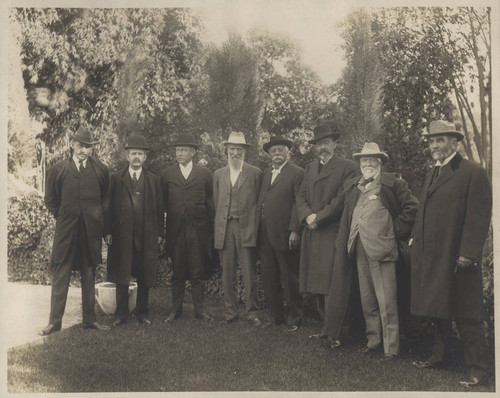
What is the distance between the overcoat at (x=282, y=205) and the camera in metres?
5.58

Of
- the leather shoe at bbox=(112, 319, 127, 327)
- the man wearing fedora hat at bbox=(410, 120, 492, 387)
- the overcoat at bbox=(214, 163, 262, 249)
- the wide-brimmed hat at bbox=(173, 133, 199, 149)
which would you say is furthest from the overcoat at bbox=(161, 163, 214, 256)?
the man wearing fedora hat at bbox=(410, 120, 492, 387)

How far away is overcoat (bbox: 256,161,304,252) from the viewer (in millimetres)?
5578

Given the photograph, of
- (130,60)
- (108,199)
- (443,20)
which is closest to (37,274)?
(108,199)

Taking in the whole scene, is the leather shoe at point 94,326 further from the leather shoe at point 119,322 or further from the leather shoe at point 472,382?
the leather shoe at point 472,382

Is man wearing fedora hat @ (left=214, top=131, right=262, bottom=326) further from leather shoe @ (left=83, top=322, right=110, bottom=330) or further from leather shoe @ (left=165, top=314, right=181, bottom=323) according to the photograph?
leather shoe @ (left=83, top=322, right=110, bottom=330)

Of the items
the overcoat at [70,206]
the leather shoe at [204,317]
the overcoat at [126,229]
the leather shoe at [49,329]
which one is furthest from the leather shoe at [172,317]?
the leather shoe at [49,329]

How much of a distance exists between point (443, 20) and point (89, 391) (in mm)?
4689

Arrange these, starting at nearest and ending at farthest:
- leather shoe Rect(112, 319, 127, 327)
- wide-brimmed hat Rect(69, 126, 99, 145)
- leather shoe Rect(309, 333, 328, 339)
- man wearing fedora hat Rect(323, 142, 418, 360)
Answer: man wearing fedora hat Rect(323, 142, 418, 360)
leather shoe Rect(309, 333, 328, 339)
wide-brimmed hat Rect(69, 126, 99, 145)
leather shoe Rect(112, 319, 127, 327)

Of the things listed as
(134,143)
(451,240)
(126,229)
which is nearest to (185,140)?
(134,143)

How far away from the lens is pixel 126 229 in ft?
18.4

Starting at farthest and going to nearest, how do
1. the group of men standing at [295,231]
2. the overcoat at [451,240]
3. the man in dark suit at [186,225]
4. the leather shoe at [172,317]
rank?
the man in dark suit at [186,225] → the leather shoe at [172,317] → the group of men standing at [295,231] → the overcoat at [451,240]

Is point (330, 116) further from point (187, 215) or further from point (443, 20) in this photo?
point (187, 215)

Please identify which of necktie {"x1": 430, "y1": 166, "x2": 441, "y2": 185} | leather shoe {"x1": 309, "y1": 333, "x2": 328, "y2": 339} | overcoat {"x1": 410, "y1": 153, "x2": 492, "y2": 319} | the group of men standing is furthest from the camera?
leather shoe {"x1": 309, "y1": 333, "x2": 328, "y2": 339}

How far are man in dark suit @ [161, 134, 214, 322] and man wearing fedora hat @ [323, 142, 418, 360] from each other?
1.61 meters
